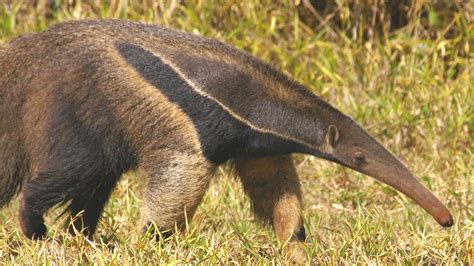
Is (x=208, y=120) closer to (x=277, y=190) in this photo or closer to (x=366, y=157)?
(x=277, y=190)

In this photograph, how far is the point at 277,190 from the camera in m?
7.22

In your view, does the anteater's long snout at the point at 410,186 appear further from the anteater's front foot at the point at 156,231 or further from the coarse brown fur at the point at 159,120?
the anteater's front foot at the point at 156,231

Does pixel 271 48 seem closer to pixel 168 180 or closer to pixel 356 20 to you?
pixel 356 20

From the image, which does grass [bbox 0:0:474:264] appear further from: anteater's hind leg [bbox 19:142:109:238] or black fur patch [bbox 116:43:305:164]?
black fur patch [bbox 116:43:305:164]

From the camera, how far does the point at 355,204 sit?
9.02 meters

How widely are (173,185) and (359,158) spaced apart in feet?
3.71

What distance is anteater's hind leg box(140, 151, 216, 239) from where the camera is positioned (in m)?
6.75

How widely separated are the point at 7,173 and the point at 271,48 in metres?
3.60

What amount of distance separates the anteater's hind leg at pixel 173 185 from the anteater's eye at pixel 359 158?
87 centimetres

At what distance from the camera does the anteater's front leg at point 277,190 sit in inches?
284

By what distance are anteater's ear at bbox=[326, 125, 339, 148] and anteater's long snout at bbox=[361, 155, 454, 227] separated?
24 cm

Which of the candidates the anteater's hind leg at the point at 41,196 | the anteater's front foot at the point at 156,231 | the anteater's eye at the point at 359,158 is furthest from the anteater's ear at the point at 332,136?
the anteater's hind leg at the point at 41,196

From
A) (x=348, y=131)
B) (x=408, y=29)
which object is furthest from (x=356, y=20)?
(x=348, y=131)

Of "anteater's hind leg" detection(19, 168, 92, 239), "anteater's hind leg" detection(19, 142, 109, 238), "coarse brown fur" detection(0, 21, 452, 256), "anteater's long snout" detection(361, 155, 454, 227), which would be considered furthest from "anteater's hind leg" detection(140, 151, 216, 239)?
"anteater's long snout" detection(361, 155, 454, 227)
